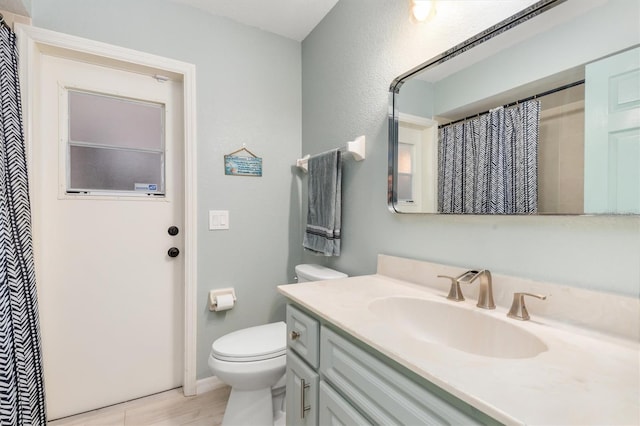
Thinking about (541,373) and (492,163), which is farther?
(492,163)

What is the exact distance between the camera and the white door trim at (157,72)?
56.6 inches

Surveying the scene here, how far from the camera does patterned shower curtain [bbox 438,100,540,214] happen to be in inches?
35.1

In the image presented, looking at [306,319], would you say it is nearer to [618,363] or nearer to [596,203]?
[618,363]

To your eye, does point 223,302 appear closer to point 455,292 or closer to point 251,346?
point 251,346

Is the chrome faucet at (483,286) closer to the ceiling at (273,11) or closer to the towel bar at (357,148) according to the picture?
the towel bar at (357,148)

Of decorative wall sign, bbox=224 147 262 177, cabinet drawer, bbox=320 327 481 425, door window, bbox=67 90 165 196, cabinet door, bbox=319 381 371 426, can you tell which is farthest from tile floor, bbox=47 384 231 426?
decorative wall sign, bbox=224 147 262 177

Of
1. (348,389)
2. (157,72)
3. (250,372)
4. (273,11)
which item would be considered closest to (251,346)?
(250,372)

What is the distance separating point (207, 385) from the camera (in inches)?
73.0

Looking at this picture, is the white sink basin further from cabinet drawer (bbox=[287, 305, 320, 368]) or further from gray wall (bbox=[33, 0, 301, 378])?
gray wall (bbox=[33, 0, 301, 378])

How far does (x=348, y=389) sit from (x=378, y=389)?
0.14 meters

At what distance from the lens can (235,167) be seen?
195 centimetres

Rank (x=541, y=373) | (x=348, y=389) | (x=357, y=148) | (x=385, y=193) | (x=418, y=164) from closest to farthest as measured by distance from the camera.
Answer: (x=541, y=373)
(x=348, y=389)
(x=418, y=164)
(x=385, y=193)
(x=357, y=148)

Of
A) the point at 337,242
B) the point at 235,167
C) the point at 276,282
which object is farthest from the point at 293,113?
the point at 276,282

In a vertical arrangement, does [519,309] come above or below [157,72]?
below
